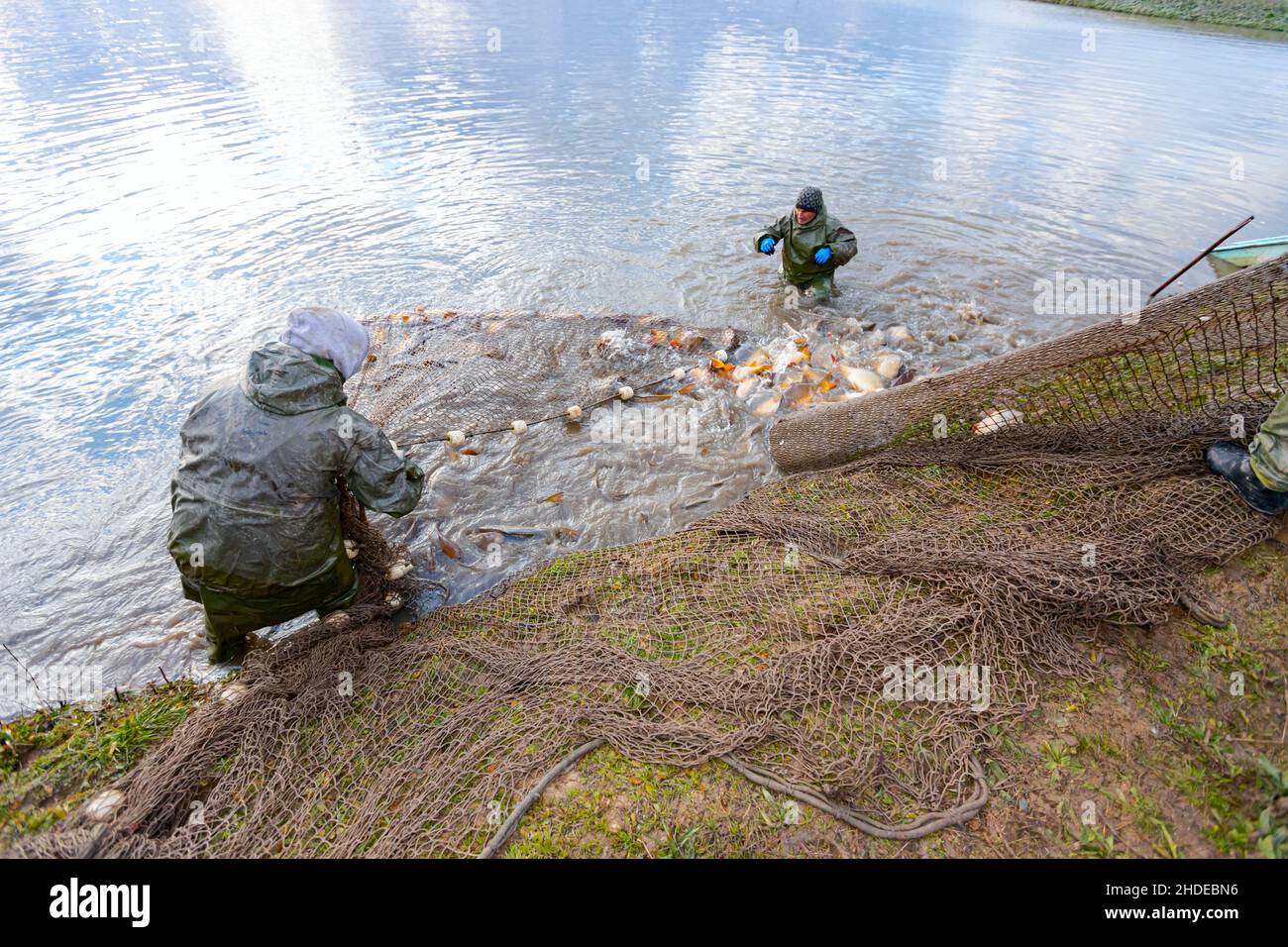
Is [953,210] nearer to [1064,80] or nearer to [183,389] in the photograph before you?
[183,389]

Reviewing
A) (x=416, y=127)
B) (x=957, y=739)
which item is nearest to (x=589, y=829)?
(x=957, y=739)

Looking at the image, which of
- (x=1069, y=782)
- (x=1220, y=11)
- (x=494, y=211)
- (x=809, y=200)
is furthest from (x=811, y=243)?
(x=1220, y=11)

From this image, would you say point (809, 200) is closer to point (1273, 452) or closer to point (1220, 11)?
point (1273, 452)

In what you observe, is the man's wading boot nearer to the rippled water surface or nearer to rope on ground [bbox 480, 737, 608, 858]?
the rippled water surface

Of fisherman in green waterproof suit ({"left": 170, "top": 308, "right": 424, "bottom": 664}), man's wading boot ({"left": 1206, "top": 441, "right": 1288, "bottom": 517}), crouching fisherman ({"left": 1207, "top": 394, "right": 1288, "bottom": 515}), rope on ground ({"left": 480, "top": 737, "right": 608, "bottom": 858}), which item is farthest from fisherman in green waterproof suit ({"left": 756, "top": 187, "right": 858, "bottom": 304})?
rope on ground ({"left": 480, "top": 737, "right": 608, "bottom": 858})

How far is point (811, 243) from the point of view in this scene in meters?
8.00

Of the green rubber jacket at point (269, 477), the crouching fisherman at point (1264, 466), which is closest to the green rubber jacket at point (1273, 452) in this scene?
the crouching fisherman at point (1264, 466)

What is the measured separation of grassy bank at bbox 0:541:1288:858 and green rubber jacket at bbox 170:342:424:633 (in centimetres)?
90

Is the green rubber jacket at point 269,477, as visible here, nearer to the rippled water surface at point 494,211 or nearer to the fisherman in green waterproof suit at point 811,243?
the rippled water surface at point 494,211

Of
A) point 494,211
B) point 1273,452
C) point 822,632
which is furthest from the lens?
point 494,211

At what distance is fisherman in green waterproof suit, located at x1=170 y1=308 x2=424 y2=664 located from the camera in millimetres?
3229

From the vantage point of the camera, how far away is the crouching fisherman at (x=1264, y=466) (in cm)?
348

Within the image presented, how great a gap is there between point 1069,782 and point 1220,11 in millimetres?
43368
